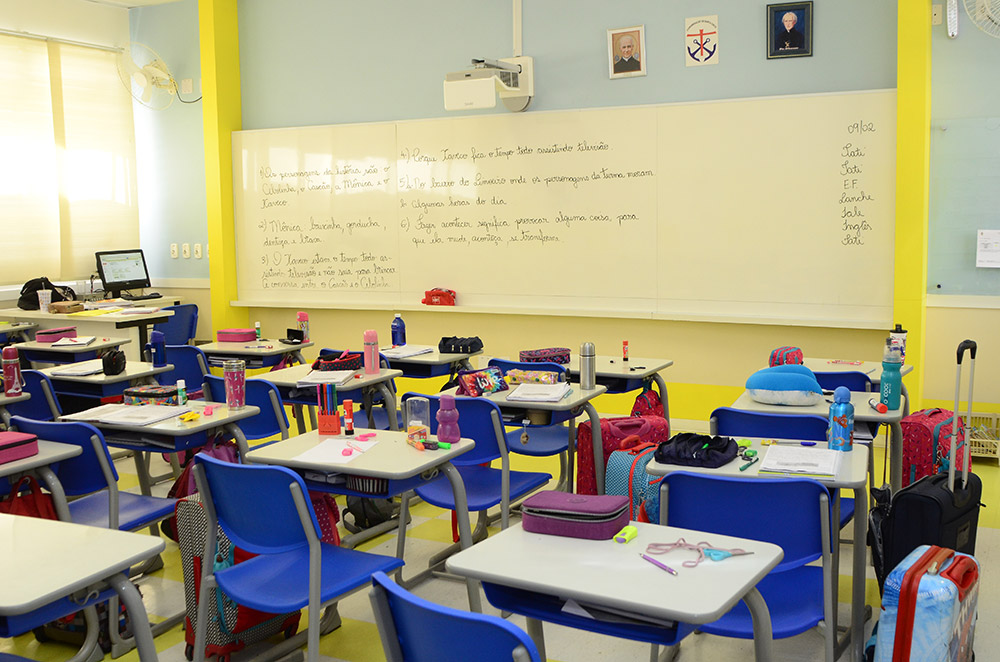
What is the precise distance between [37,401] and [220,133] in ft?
12.2

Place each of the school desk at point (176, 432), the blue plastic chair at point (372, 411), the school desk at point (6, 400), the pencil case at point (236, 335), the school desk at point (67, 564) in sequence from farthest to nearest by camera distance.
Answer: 1. the pencil case at point (236, 335)
2. the blue plastic chair at point (372, 411)
3. the school desk at point (6, 400)
4. the school desk at point (176, 432)
5. the school desk at point (67, 564)

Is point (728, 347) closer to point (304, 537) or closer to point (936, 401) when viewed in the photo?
point (936, 401)

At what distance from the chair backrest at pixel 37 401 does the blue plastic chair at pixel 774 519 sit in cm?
345

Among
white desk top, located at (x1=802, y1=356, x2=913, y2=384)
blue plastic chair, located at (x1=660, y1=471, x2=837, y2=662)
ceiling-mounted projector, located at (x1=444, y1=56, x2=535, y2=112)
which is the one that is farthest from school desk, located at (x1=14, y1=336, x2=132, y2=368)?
blue plastic chair, located at (x1=660, y1=471, x2=837, y2=662)

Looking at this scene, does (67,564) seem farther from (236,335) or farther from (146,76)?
(146,76)

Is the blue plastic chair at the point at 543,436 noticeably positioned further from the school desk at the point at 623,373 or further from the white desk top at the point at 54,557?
the white desk top at the point at 54,557

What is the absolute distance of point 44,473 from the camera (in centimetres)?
301

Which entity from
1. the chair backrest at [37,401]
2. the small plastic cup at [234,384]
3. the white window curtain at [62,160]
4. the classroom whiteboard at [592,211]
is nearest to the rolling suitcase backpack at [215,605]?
the small plastic cup at [234,384]

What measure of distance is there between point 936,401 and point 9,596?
215 inches

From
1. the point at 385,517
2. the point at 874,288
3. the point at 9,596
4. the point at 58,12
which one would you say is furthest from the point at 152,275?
the point at 9,596

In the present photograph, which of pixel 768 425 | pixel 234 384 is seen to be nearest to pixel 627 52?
pixel 768 425

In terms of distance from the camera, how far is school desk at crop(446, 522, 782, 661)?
1.75 m

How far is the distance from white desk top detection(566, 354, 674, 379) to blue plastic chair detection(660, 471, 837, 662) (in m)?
2.10

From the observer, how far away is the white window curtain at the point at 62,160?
738cm
